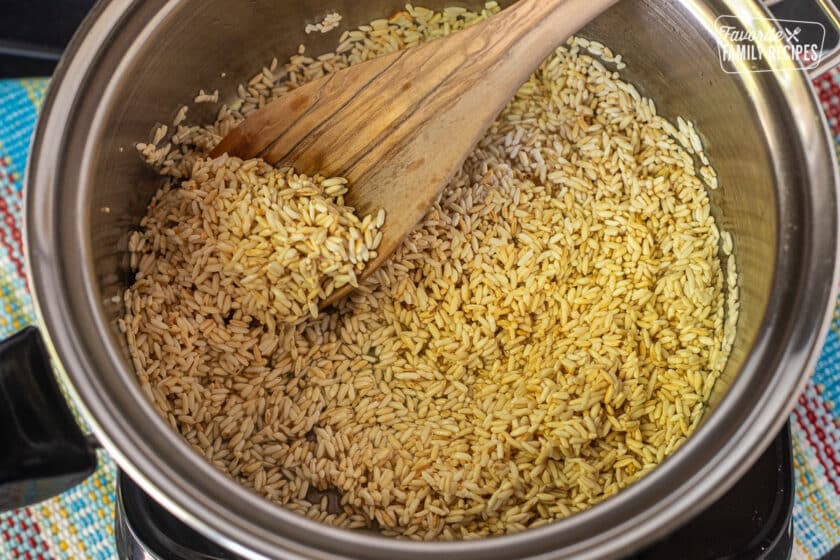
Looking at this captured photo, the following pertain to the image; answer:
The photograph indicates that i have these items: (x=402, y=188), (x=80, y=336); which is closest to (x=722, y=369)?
(x=402, y=188)

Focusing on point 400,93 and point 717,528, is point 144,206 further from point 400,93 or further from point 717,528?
point 717,528

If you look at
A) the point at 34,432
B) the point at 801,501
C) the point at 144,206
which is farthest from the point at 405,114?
the point at 801,501

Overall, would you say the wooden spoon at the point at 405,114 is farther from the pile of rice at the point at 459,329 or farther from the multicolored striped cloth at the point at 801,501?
the multicolored striped cloth at the point at 801,501

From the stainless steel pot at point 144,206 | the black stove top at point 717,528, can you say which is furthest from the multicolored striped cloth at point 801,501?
the stainless steel pot at point 144,206

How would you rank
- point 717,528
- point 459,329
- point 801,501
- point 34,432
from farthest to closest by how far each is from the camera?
point 801,501 < point 459,329 < point 717,528 < point 34,432

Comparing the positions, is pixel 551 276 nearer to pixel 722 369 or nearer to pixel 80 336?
pixel 722 369

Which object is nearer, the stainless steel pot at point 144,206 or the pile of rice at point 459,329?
the stainless steel pot at point 144,206

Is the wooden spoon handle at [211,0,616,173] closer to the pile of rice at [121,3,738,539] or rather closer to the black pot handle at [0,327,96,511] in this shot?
the pile of rice at [121,3,738,539]
